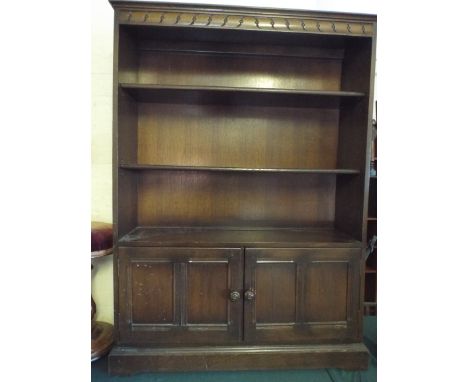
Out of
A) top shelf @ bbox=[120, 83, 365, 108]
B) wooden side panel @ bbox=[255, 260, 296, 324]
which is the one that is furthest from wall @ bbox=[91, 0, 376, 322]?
wooden side panel @ bbox=[255, 260, 296, 324]

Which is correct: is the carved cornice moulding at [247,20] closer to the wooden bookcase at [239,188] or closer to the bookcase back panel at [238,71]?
the wooden bookcase at [239,188]

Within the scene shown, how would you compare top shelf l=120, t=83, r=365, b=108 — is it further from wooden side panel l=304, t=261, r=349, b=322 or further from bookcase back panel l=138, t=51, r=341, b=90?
wooden side panel l=304, t=261, r=349, b=322

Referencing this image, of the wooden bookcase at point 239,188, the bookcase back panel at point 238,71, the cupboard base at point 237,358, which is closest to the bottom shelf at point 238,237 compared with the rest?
the wooden bookcase at point 239,188

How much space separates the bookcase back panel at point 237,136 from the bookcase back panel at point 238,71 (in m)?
0.15

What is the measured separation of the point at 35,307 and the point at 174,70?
1.46 m

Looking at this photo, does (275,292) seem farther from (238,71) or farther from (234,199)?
(238,71)

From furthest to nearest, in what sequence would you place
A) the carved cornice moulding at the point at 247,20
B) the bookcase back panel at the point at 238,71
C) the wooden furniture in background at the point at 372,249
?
the wooden furniture in background at the point at 372,249 → the bookcase back panel at the point at 238,71 → the carved cornice moulding at the point at 247,20

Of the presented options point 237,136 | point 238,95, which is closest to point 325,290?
point 237,136

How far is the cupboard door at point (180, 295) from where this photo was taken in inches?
51.2

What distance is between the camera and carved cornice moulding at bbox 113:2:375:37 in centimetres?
124

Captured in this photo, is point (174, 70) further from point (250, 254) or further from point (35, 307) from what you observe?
point (35, 307)

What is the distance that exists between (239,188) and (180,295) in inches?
27.3

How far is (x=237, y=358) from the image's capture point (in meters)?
1.34
